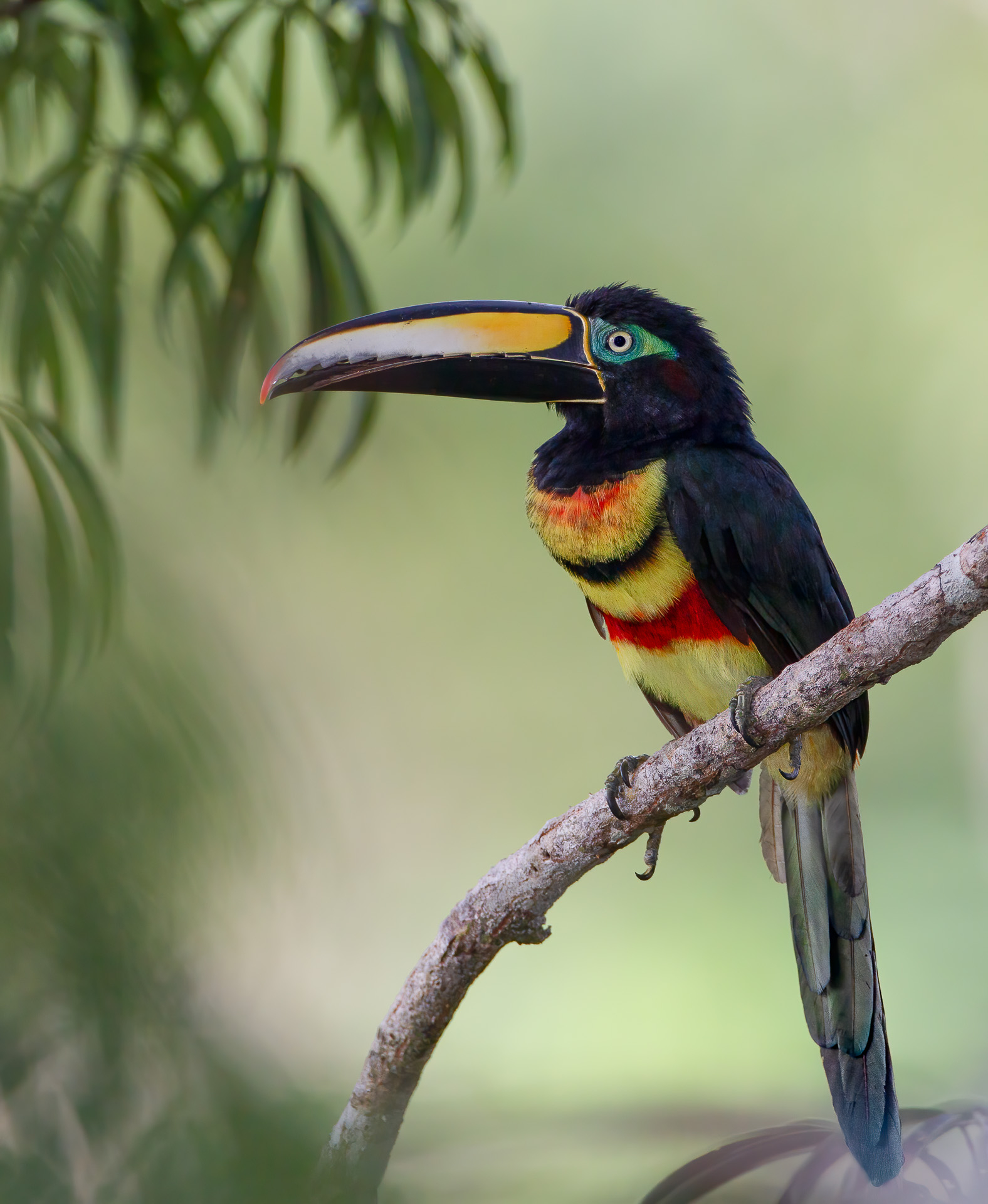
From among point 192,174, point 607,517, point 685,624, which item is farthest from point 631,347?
point 192,174

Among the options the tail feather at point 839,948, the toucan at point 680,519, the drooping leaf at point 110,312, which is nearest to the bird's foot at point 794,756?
the toucan at point 680,519

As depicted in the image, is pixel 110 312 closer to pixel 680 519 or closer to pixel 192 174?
pixel 192 174

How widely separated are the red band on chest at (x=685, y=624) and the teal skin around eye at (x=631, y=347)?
288mm

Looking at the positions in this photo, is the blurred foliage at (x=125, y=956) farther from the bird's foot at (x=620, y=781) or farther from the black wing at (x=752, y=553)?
the black wing at (x=752, y=553)

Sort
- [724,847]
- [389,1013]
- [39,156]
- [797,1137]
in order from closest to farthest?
[797,1137] < [389,1013] < [39,156] < [724,847]

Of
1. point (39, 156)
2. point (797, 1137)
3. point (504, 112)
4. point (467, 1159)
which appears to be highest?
point (39, 156)

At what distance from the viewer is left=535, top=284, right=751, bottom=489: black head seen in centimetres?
129

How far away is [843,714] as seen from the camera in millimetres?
1272

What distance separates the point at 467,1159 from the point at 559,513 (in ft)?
2.39

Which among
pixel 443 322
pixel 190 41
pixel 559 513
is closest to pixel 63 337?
pixel 190 41

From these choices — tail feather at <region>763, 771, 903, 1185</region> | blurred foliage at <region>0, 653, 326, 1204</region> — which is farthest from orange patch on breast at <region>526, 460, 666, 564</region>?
blurred foliage at <region>0, 653, 326, 1204</region>

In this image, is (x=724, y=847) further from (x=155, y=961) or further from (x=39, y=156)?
(x=155, y=961)

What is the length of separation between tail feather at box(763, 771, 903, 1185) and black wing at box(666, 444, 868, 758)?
0.61ft

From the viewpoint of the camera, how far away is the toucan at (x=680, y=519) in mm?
1194
